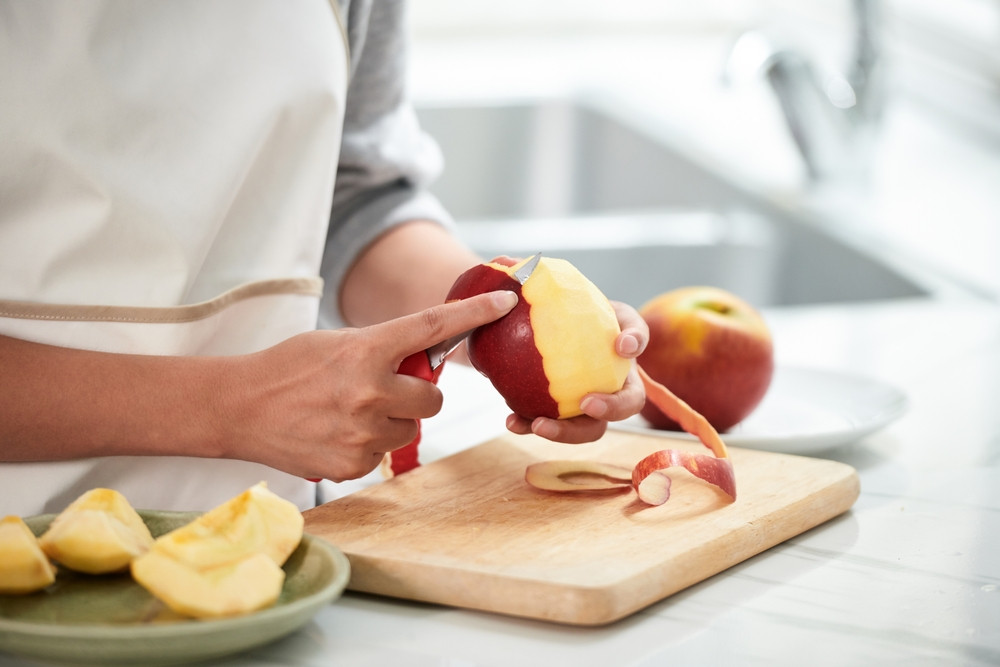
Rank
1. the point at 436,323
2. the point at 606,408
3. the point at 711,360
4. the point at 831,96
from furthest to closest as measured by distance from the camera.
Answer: the point at 831,96 → the point at 711,360 → the point at 606,408 → the point at 436,323

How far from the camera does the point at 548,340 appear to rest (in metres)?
0.87

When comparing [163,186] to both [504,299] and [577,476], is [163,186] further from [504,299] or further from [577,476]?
[577,476]

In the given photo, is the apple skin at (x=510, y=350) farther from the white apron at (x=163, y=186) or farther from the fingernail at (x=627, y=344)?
the white apron at (x=163, y=186)

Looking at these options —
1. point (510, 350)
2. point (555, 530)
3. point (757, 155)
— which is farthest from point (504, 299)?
point (757, 155)

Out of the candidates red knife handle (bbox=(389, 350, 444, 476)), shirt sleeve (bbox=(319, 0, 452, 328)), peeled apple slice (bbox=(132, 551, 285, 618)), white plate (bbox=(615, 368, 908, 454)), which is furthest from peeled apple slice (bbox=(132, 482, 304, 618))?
shirt sleeve (bbox=(319, 0, 452, 328))

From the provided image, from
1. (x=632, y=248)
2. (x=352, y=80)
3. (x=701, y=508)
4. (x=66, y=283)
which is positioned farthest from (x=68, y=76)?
(x=632, y=248)

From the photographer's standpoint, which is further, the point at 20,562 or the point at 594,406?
the point at 594,406

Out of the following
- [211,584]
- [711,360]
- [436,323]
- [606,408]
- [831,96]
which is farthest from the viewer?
[831,96]

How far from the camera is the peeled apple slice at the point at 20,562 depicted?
1.97 ft

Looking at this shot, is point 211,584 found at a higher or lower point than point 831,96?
lower

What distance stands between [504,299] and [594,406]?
0.13 meters

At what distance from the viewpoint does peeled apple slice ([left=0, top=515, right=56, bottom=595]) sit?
0.60 m

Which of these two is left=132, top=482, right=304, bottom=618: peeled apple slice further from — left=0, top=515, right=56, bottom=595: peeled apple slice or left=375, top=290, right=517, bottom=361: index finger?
left=375, top=290, right=517, bottom=361: index finger

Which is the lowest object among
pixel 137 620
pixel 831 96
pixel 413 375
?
pixel 137 620
